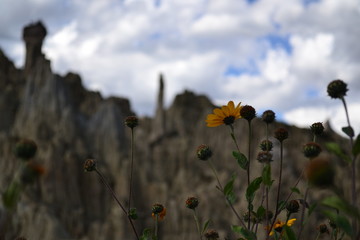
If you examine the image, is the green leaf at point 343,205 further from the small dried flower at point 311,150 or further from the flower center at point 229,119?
the flower center at point 229,119

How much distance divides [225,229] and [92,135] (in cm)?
1680

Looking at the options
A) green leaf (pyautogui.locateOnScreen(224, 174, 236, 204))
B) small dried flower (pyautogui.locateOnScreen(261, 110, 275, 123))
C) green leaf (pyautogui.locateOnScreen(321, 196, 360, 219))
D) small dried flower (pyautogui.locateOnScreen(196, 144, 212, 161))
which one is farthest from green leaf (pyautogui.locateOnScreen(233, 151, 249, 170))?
green leaf (pyautogui.locateOnScreen(321, 196, 360, 219))

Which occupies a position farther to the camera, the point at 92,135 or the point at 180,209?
the point at 92,135

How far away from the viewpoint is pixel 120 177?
41.9 meters

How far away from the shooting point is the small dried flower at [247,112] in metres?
2.94

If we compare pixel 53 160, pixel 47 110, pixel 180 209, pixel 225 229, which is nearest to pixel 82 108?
pixel 47 110

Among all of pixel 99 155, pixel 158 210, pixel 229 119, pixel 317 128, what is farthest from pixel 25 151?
pixel 99 155

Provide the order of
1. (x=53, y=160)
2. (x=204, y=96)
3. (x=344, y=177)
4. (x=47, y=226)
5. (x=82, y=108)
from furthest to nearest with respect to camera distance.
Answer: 1. (x=204, y=96)
2. (x=82, y=108)
3. (x=344, y=177)
4. (x=53, y=160)
5. (x=47, y=226)

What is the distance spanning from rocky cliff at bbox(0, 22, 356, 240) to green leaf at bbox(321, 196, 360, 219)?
109 feet

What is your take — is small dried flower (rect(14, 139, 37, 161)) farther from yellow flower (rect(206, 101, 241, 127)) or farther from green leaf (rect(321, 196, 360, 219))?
yellow flower (rect(206, 101, 241, 127))

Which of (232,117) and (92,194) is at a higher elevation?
(92,194)

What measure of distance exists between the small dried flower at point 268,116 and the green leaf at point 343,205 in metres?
1.29

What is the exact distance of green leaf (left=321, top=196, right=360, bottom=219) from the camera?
5.29 ft

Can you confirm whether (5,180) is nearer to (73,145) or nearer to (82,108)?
(73,145)
